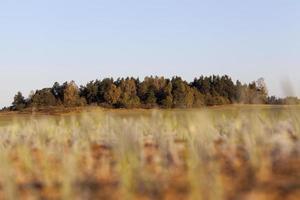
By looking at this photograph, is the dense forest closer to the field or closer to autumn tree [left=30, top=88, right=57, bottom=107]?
autumn tree [left=30, top=88, right=57, bottom=107]

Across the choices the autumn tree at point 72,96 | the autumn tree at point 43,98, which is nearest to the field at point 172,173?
the autumn tree at point 72,96

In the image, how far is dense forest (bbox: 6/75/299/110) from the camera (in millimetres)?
39375

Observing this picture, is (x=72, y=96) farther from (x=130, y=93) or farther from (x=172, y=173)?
(x=172, y=173)

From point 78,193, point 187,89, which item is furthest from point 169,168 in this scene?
point 187,89

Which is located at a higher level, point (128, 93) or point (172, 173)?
point (128, 93)

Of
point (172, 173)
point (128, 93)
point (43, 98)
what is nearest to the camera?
point (172, 173)

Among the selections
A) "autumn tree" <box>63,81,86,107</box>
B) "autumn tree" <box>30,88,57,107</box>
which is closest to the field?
"autumn tree" <box>63,81,86,107</box>

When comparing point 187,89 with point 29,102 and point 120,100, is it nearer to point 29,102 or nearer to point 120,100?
point 120,100

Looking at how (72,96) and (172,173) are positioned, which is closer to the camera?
(172,173)

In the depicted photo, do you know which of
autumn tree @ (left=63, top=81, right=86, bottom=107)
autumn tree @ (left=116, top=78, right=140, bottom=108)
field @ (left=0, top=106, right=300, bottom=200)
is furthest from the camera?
autumn tree @ (left=63, top=81, right=86, bottom=107)

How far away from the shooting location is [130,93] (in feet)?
137

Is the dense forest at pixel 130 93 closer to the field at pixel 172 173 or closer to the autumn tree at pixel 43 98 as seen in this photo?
the autumn tree at pixel 43 98

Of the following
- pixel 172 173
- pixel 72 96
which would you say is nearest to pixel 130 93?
pixel 72 96

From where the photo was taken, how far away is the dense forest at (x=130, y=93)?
129 ft
